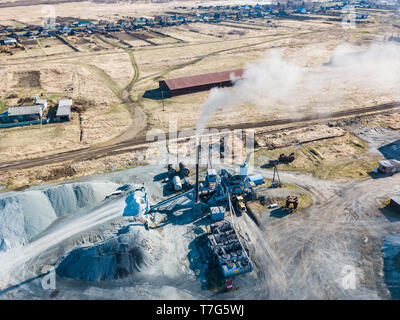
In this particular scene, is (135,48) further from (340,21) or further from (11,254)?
(340,21)

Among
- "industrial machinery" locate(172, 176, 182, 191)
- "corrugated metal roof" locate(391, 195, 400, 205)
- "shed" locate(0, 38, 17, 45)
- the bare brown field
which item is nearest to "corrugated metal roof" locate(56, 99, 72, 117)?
the bare brown field

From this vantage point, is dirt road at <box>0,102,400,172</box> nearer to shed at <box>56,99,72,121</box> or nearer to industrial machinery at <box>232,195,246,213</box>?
shed at <box>56,99,72,121</box>

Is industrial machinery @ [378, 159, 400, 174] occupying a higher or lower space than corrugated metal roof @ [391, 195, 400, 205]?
higher

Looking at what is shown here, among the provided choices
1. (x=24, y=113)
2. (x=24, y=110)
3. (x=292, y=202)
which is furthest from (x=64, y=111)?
(x=292, y=202)

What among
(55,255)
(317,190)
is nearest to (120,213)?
(55,255)

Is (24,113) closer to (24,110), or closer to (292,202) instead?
(24,110)

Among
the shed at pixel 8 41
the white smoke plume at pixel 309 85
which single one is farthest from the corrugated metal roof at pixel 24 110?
the shed at pixel 8 41
